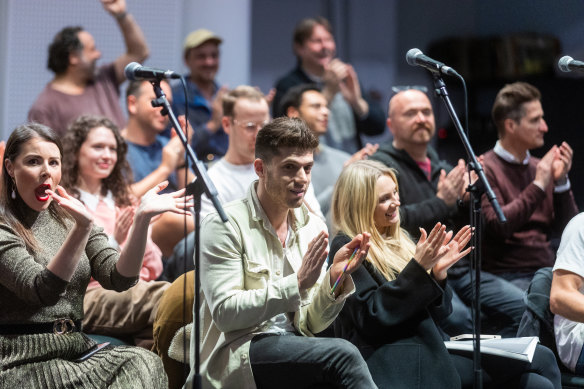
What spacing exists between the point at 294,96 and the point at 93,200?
5.51 ft

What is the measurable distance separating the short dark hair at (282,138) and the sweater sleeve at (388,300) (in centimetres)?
56

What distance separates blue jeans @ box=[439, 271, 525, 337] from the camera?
4328 millimetres

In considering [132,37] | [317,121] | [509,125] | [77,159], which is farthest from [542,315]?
[132,37]

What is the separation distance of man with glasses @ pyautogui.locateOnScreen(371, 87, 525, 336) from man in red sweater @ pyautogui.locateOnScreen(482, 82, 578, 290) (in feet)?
0.65

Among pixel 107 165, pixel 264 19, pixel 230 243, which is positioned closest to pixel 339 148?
pixel 107 165

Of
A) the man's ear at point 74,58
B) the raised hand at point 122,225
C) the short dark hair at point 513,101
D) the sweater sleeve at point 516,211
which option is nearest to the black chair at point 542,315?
the sweater sleeve at point 516,211

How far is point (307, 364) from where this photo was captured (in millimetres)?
A: 2834

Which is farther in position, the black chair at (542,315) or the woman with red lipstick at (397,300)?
the black chair at (542,315)

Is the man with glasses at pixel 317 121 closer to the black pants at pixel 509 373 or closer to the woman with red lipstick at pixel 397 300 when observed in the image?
the woman with red lipstick at pixel 397 300

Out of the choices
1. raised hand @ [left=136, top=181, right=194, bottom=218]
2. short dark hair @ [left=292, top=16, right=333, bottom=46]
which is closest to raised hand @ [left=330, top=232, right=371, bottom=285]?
raised hand @ [left=136, top=181, right=194, bottom=218]

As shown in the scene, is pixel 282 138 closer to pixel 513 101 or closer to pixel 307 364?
pixel 307 364

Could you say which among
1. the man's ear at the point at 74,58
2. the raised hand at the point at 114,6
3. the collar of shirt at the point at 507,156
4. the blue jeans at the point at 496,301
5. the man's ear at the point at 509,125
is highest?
the raised hand at the point at 114,6

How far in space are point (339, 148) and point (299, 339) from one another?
3028 millimetres

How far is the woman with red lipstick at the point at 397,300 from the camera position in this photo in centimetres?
313
